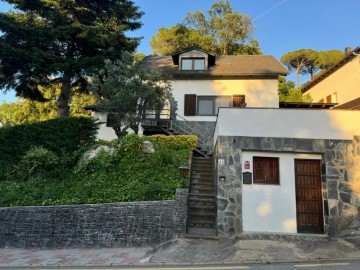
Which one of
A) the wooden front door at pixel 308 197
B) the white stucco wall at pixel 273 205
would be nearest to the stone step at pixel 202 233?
the white stucco wall at pixel 273 205

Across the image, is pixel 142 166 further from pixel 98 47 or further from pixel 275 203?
pixel 98 47

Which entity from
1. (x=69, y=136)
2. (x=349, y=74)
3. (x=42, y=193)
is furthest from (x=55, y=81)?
(x=349, y=74)

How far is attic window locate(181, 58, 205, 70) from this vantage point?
19.5 m

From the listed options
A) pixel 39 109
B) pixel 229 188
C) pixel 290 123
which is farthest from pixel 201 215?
pixel 39 109

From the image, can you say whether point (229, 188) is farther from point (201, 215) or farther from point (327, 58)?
point (327, 58)

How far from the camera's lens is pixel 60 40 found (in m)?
18.2

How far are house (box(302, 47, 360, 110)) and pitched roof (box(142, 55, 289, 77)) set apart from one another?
152 inches

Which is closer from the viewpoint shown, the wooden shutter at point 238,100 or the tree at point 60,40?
the tree at point 60,40

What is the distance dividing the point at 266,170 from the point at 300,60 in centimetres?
3393

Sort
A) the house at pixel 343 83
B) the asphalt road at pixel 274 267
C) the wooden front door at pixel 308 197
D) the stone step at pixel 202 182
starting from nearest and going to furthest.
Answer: the asphalt road at pixel 274 267
the wooden front door at pixel 308 197
the stone step at pixel 202 182
the house at pixel 343 83

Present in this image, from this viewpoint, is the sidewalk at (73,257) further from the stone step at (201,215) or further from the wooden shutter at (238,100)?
the wooden shutter at (238,100)

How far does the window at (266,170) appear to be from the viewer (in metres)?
9.57

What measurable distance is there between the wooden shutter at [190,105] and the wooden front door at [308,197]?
9407 mm

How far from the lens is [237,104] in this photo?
709 inches
